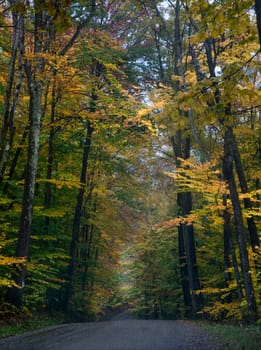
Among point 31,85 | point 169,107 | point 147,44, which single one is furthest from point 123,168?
point 169,107

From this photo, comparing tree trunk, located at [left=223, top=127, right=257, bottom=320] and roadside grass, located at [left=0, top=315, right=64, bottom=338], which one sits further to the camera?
tree trunk, located at [left=223, top=127, right=257, bottom=320]

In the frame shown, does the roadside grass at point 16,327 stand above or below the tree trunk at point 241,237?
below

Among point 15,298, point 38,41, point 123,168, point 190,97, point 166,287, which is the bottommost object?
point 166,287

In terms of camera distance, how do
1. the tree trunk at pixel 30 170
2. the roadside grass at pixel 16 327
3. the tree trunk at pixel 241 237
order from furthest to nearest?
the tree trunk at pixel 30 170 → the tree trunk at pixel 241 237 → the roadside grass at pixel 16 327

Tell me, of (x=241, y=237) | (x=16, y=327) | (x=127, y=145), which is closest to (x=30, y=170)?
(x=16, y=327)

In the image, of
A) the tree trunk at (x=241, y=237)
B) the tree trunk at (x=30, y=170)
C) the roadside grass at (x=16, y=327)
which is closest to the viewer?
the roadside grass at (x=16, y=327)

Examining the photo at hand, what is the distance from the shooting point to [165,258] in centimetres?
2342

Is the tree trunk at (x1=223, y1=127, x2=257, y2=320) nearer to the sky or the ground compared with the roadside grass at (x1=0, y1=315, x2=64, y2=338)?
nearer to the sky

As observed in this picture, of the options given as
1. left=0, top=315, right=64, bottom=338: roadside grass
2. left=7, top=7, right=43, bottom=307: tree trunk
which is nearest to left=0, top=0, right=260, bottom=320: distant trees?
left=7, top=7, right=43, bottom=307: tree trunk

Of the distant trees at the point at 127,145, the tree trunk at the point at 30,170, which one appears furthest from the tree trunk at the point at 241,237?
the tree trunk at the point at 30,170

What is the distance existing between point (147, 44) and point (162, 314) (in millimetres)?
18670

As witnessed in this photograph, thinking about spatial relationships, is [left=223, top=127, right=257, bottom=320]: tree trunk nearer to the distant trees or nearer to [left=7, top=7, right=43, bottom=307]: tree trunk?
the distant trees

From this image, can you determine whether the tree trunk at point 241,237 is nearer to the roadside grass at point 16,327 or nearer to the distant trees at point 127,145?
the distant trees at point 127,145

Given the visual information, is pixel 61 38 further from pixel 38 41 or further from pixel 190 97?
pixel 190 97
